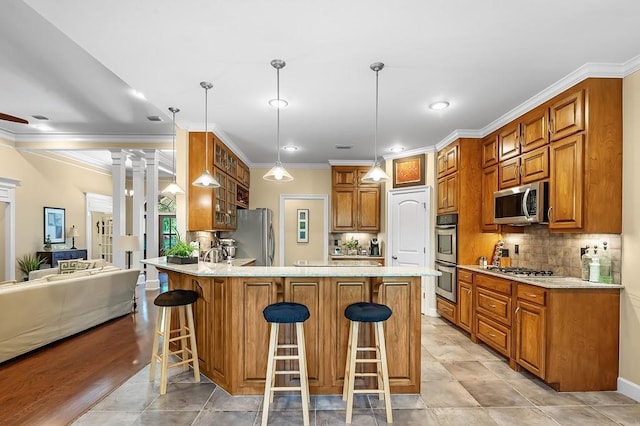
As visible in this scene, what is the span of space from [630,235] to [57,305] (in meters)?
5.57

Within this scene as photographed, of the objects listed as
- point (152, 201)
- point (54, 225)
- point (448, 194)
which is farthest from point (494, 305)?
point (54, 225)

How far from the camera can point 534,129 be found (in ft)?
11.4

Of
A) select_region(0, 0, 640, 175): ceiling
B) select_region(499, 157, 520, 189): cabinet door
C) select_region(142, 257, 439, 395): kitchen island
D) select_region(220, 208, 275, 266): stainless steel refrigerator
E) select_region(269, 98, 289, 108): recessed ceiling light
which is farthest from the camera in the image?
select_region(220, 208, 275, 266): stainless steel refrigerator

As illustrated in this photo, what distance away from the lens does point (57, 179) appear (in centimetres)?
735

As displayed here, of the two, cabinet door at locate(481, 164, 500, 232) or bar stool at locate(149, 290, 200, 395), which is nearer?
bar stool at locate(149, 290, 200, 395)

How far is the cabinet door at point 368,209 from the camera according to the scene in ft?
21.1

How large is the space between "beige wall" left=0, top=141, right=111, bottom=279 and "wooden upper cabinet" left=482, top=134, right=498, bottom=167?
7910 millimetres

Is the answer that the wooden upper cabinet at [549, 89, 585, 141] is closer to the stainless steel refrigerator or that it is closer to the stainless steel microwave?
the stainless steel microwave

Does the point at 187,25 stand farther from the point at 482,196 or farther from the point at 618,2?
the point at 482,196

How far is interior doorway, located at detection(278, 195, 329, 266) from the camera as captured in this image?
695cm

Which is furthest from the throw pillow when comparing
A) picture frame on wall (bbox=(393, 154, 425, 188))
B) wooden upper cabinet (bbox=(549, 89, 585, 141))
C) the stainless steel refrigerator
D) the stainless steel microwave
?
wooden upper cabinet (bbox=(549, 89, 585, 141))

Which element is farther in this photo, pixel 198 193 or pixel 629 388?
pixel 198 193

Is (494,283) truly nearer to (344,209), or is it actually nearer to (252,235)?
(344,209)

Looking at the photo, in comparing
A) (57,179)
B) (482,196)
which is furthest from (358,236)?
(57,179)
